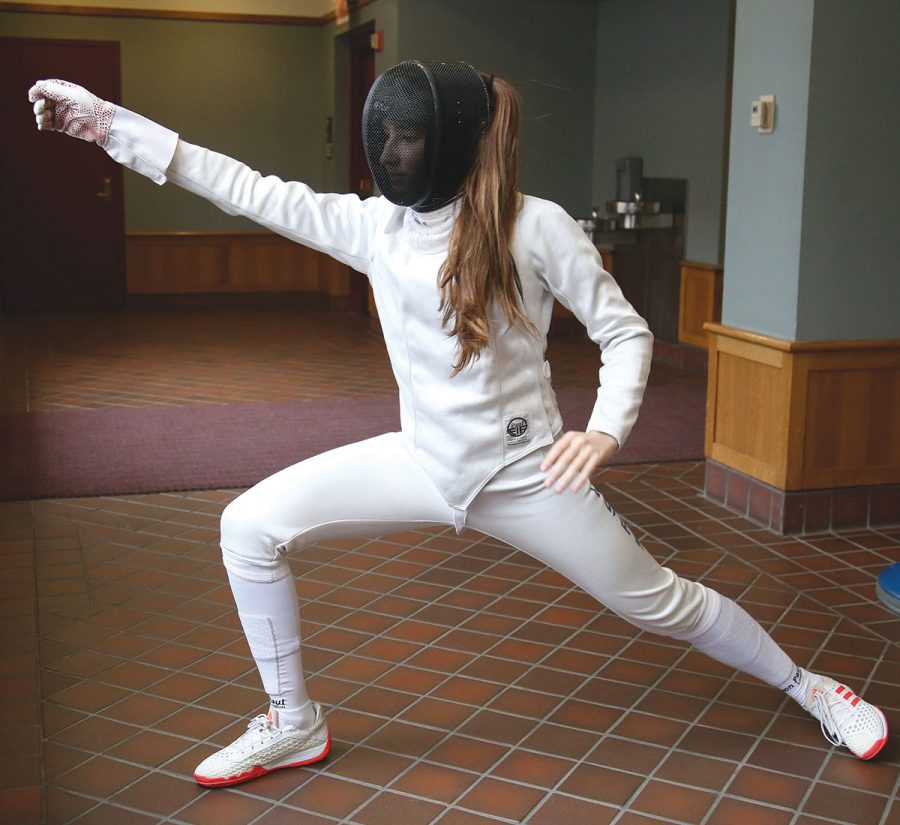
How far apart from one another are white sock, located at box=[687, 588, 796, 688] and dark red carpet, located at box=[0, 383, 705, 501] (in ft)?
8.76

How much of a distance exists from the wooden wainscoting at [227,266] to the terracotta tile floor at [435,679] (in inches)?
259

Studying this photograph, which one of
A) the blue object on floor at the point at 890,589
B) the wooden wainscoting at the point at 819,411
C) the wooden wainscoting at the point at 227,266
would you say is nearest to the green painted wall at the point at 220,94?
the wooden wainscoting at the point at 227,266

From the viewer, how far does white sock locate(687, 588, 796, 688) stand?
2.46 m

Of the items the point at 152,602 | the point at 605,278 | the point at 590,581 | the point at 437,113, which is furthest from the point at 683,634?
the point at 152,602

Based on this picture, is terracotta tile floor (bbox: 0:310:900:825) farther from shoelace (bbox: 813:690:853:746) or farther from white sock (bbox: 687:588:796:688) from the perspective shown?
white sock (bbox: 687:588:796:688)

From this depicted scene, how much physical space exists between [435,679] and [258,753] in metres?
0.65

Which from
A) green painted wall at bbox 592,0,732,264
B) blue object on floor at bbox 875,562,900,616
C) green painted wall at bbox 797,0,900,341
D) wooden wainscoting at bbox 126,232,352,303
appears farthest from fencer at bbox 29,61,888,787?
wooden wainscoting at bbox 126,232,352,303

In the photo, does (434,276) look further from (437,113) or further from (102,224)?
(102,224)

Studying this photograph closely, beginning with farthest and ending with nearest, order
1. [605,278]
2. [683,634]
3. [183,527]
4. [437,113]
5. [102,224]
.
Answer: [102,224], [183,527], [683,634], [605,278], [437,113]

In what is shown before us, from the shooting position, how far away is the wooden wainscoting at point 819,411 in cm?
415

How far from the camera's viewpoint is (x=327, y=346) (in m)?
8.77

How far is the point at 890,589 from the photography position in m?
3.26

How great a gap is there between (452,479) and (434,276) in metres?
0.39

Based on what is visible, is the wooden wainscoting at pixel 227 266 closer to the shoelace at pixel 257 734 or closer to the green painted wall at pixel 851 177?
the green painted wall at pixel 851 177
